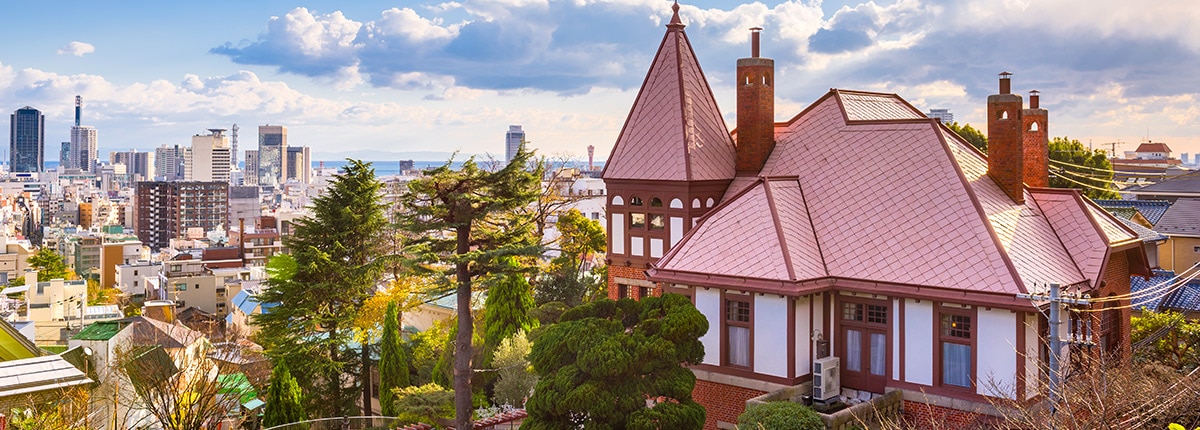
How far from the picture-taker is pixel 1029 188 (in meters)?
25.8

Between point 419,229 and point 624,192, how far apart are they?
6295mm

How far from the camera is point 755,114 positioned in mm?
28250

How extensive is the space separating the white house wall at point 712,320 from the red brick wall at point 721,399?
0.63m

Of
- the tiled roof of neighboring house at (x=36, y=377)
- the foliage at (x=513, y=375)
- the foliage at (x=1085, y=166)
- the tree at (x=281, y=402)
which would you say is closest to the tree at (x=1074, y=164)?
the foliage at (x=1085, y=166)

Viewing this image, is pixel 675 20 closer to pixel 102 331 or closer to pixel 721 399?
pixel 721 399

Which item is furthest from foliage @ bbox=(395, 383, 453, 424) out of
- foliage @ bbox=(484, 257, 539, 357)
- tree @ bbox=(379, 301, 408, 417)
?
foliage @ bbox=(484, 257, 539, 357)

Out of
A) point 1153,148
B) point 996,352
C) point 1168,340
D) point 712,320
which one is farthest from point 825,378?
point 1153,148

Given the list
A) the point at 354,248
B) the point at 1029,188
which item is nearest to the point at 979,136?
the point at 1029,188

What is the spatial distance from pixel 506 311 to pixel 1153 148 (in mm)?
182331

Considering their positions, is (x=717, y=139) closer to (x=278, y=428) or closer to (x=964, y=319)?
(x=964, y=319)

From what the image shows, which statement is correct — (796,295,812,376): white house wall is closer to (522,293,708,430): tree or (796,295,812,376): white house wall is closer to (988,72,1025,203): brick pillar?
(522,293,708,430): tree

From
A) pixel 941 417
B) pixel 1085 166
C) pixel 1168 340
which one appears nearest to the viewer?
pixel 941 417

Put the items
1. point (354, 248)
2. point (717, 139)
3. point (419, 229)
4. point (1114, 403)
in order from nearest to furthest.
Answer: point (1114, 403) < point (419, 229) < point (717, 139) < point (354, 248)

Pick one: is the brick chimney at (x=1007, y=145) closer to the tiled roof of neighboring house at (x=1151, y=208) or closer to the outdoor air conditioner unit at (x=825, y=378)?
the outdoor air conditioner unit at (x=825, y=378)
